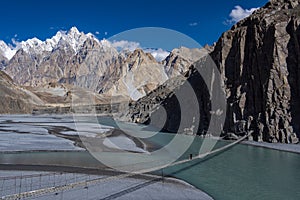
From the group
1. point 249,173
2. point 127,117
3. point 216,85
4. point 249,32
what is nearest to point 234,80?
point 216,85

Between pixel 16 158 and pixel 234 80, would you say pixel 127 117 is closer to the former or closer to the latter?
pixel 234 80

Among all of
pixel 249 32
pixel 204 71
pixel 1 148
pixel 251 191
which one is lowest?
pixel 251 191

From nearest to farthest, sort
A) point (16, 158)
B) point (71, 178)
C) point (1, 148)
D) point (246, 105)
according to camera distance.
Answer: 1. point (71, 178)
2. point (16, 158)
3. point (1, 148)
4. point (246, 105)

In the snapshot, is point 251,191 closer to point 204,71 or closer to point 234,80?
A: point 234,80

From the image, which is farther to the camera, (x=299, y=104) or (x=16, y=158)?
(x=299, y=104)

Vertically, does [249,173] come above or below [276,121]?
below

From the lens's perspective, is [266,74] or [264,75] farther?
[264,75]

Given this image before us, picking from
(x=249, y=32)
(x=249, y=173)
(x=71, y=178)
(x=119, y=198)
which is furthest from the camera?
(x=249, y=32)
